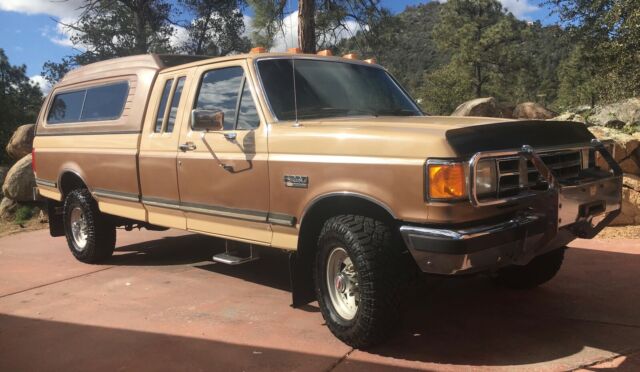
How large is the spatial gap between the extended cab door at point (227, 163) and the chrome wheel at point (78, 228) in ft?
7.51

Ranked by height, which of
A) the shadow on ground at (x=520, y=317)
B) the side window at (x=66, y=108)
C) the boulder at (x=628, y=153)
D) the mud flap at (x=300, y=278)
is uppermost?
the side window at (x=66, y=108)

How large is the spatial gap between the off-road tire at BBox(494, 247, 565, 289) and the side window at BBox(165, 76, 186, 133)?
10.4ft

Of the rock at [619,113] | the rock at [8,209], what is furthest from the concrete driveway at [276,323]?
the rock at [8,209]

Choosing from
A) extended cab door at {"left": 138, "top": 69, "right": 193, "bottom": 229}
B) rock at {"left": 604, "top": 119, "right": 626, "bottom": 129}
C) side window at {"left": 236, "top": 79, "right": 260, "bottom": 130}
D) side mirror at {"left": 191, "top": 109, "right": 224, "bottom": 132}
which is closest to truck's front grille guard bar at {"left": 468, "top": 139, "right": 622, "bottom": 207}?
side window at {"left": 236, "top": 79, "right": 260, "bottom": 130}

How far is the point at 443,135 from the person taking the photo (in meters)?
3.25

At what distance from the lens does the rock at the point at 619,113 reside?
31.0 feet

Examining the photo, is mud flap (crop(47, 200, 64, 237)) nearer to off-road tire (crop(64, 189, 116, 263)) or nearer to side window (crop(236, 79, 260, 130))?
off-road tire (crop(64, 189, 116, 263))

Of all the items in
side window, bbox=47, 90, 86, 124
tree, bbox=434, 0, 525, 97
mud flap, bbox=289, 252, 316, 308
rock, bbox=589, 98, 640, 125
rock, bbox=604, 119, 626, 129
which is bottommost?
mud flap, bbox=289, 252, 316, 308

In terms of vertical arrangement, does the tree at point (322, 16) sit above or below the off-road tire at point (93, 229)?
above

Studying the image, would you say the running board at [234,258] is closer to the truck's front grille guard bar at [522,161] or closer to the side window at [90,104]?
the side window at [90,104]

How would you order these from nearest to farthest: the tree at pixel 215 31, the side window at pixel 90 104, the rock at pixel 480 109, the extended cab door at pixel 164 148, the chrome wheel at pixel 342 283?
the chrome wheel at pixel 342 283, the extended cab door at pixel 164 148, the side window at pixel 90 104, the rock at pixel 480 109, the tree at pixel 215 31

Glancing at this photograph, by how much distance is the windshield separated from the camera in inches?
174

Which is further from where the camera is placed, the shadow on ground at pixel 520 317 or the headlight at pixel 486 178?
the shadow on ground at pixel 520 317

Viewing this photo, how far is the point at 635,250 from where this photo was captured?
6.00 metres
